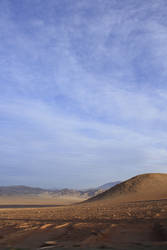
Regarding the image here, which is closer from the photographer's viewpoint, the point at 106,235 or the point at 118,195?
the point at 106,235

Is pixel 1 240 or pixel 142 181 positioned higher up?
pixel 142 181

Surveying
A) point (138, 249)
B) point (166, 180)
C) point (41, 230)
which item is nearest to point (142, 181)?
point (166, 180)

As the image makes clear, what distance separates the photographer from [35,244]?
230 inches

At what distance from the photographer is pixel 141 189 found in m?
33.8

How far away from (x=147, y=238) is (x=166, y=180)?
3402 cm

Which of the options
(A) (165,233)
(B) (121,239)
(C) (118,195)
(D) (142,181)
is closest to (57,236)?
(B) (121,239)

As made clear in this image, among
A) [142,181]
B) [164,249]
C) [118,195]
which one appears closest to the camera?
[164,249]

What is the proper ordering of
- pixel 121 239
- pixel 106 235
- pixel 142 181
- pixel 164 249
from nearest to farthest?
pixel 164 249, pixel 121 239, pixel 106 235, pixel 142 181

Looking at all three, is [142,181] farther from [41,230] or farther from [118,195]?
[41,230]

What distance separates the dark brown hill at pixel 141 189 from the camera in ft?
101

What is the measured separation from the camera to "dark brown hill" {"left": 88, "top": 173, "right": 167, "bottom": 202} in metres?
30.8

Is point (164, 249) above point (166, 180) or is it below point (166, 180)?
below

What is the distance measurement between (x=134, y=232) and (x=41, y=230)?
2.87 m

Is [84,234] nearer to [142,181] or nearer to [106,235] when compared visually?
[106,235]
